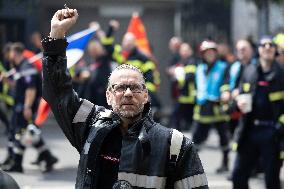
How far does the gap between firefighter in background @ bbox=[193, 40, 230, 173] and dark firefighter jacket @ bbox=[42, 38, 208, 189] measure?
7101mm

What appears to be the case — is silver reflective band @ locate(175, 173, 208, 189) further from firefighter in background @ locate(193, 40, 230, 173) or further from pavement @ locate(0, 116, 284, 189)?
firefighter in background @ locate(193, 40, 230, 173)

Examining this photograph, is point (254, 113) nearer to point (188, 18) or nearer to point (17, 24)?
point (17, 24)

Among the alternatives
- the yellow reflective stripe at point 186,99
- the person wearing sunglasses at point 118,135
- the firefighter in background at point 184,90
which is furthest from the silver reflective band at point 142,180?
the yellow reflective stripe at point 186,99

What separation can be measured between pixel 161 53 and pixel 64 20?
1712 centimetres

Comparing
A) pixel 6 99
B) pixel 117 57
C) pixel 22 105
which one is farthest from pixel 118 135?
pixel 6 99

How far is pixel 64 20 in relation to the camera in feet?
12.5

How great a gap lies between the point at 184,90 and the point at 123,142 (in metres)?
11.3

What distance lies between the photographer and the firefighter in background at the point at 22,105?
10.4 meters

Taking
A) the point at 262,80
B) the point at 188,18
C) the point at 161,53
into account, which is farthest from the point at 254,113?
the point at 188,18

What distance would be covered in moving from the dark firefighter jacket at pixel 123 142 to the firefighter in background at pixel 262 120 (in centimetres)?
372

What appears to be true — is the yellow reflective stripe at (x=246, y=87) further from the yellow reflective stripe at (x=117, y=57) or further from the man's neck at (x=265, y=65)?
the yellow reflective stripe at (x=117, y=57)

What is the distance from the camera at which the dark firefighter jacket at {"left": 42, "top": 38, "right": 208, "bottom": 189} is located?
357cm

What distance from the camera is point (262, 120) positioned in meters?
7.44

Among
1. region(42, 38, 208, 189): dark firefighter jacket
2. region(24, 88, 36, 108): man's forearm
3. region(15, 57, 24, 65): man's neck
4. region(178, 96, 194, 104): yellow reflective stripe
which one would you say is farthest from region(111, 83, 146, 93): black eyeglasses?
region(178, 96, 194, 104): yellow reflective stripe
